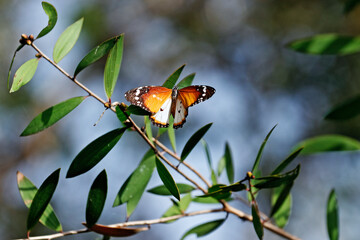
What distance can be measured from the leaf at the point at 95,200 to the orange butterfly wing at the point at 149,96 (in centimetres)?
12

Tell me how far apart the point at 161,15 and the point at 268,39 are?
1.23 m

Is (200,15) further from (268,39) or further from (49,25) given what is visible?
(49,25)

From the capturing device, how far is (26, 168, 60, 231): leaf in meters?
0.47

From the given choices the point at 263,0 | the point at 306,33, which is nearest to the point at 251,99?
the point at 306,33

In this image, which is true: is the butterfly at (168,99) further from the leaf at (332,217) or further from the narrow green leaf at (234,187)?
the leaf at (332,217)

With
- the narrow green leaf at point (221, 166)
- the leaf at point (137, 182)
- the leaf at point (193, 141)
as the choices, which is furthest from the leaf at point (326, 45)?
the narrow green leaf at point (221, 166)

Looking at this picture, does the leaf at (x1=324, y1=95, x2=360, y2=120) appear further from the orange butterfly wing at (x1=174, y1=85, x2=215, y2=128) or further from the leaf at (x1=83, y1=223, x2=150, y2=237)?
the leaf at (x1=83, y1=223, x2=150, y2=237)

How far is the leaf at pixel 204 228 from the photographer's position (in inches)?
26.0

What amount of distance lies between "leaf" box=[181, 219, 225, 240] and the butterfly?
0.25m

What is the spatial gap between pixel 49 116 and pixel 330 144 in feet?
1.39

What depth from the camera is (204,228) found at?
0.67m

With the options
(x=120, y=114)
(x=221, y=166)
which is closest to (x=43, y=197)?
(x=120, y=114)

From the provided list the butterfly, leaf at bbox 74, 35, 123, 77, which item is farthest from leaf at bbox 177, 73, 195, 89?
leaf at bbox 74, 35, 123, 77

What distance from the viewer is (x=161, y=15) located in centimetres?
397
